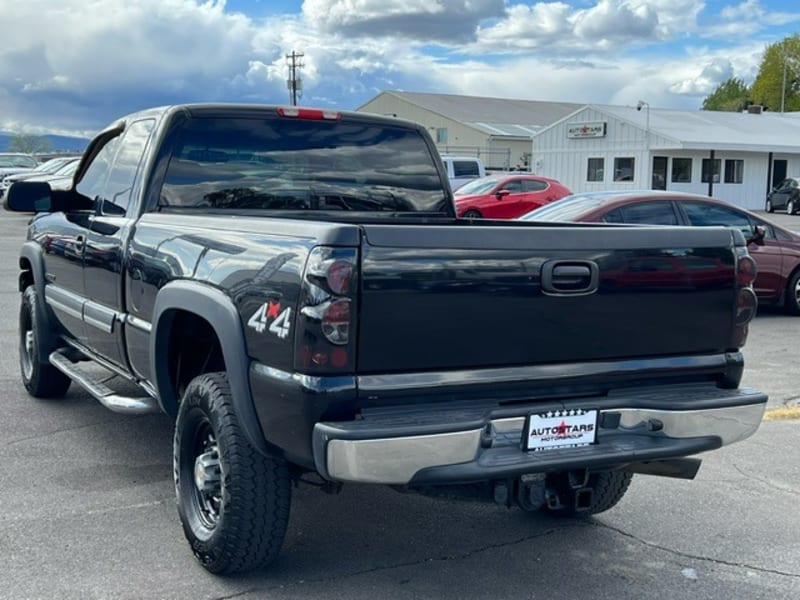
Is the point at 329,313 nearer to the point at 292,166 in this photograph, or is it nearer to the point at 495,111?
the point at 292,166

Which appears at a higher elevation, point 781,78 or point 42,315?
point 781,78

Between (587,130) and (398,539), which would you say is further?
(587,130)

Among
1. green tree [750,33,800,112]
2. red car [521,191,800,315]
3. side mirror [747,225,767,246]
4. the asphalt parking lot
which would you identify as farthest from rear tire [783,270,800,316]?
green tree [750,33,800,112]

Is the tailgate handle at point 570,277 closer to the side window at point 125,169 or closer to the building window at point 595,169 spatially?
the side window at point 125,169

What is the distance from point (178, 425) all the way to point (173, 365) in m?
0.52

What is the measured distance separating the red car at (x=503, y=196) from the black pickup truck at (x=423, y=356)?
17422mm

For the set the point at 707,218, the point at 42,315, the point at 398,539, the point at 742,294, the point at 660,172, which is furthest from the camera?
the point at 660,172

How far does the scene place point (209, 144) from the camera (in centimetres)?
512

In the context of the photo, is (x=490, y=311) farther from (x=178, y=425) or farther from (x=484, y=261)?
(x=178, y=425)

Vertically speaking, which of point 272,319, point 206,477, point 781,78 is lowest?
point 206,477

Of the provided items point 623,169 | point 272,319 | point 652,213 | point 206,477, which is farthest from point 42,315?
point 623,169

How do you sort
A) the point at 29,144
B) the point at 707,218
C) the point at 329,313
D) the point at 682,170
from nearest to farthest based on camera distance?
the point at 329,313 < the point at 707,218 < the point at 682,170 < the point at 29,144

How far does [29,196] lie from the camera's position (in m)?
5.80

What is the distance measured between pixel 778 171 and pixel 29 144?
71.0 meters
